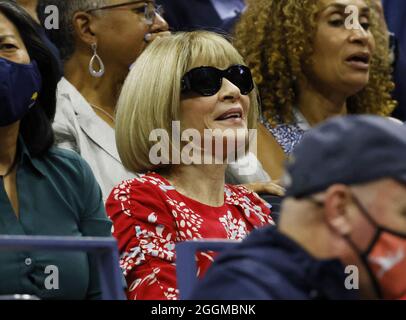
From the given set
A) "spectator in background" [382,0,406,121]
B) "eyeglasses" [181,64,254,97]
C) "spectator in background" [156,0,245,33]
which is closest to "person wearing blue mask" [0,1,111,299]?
"eyeglasses" [181,64,254,97]

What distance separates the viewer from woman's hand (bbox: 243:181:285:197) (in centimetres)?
408

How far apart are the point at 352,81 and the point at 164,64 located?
4.24ft

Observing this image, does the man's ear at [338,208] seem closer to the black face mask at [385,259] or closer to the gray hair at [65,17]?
the black face mask at [385,259]

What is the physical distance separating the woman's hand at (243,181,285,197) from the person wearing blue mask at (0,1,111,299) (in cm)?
76

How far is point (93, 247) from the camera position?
7.54ft

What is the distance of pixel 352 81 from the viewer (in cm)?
473

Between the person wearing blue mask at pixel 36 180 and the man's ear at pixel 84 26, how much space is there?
0.85m

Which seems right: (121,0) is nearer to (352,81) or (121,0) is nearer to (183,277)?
(352,81)

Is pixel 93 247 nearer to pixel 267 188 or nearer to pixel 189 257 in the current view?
pixel 189 257

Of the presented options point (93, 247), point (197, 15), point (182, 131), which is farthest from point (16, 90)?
point (197, 15)

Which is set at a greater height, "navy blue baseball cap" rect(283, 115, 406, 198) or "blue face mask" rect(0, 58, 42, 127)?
"navy blue baseball cap" rect(283, 115, 406, 198)

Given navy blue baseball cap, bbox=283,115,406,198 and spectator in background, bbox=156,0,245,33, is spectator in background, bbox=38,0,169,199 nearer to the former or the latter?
spectator in background, bbox=156,0,245,33

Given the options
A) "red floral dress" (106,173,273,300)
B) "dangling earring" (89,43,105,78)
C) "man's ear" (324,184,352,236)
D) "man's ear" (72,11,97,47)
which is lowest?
"red floral dress" (106,173,273,300)
